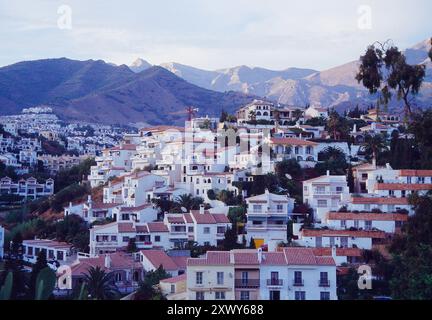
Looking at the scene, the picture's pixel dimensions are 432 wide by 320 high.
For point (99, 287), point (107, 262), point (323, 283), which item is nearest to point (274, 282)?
point (323, 283)

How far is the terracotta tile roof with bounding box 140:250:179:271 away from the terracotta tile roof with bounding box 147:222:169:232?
168 centimetres

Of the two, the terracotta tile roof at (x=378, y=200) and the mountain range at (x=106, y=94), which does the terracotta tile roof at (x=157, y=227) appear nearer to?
the terracotta tile roof at (x=378, y=200)

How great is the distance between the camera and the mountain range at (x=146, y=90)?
2388 inches

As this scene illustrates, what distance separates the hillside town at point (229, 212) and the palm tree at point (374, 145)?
7 centimetres

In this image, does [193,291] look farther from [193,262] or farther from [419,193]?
[419,193]

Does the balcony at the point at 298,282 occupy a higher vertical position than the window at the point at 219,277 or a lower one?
lower

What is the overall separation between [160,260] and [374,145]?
8398 millimetres

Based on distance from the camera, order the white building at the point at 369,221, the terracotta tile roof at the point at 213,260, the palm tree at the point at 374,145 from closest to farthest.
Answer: the terracotta tile roof at the point at 213,260, the white building at the point at 369,221, the palm tree at the point at 374,145

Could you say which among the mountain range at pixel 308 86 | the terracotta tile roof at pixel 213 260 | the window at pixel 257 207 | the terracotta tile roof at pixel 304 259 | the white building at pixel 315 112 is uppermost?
the mountain range at pixel 308 86

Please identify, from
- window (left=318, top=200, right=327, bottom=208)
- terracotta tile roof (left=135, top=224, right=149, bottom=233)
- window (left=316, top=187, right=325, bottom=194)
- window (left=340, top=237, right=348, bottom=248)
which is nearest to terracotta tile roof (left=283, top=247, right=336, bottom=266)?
window (left=340, top=237, right=348, bottom=248)

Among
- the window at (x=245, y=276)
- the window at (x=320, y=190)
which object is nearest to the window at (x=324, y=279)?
the window at (x=245, y=276)

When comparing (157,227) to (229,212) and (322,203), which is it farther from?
(322,203)

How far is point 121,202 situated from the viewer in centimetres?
1803

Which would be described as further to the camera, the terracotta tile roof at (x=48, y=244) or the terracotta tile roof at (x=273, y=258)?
the terracotta tile roof at (x=48, y=244)
